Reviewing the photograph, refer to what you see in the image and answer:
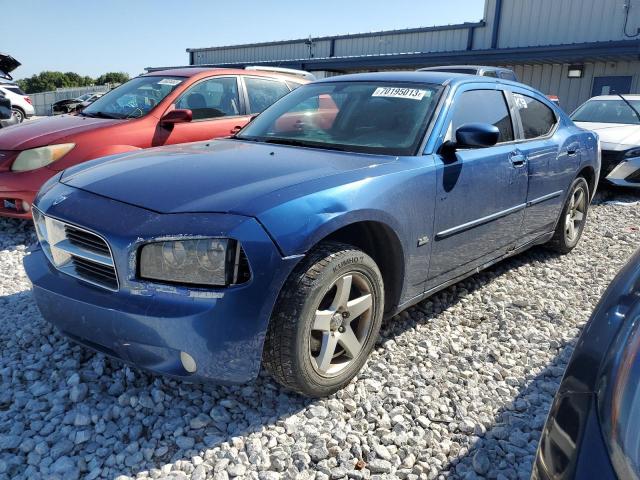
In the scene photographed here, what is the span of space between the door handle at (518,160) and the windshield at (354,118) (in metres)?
0.76

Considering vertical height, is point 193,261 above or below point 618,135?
above

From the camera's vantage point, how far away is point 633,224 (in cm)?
620

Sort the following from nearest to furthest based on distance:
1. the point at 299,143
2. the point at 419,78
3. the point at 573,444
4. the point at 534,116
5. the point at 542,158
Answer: the point at 573,444
the point at 299,143
the point at 419,78
the point at 542,158
the point at 534,116

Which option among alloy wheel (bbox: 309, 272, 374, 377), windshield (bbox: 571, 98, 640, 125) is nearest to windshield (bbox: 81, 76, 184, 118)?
alloy wheel (bbox: 309, 272, 374, 377)

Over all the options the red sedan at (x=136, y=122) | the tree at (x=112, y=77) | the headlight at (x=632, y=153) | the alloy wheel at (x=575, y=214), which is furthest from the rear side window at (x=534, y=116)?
the tree at (x=112, y=77)

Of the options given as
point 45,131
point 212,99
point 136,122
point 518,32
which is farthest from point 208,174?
point 518,32

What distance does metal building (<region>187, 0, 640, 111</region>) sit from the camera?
14648mm

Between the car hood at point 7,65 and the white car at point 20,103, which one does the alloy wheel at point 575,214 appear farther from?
the white car at point 20,103

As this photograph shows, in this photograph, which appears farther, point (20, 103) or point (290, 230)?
point (20, 103)

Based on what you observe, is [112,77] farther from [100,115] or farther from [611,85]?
[100,115]

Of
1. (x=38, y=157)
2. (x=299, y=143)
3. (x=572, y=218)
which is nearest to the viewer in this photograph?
(x=299, y=143)

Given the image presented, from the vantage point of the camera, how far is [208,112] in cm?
562

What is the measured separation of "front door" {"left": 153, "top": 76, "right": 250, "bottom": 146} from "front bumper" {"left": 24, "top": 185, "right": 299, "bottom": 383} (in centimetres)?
317

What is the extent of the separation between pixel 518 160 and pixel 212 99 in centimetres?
338
